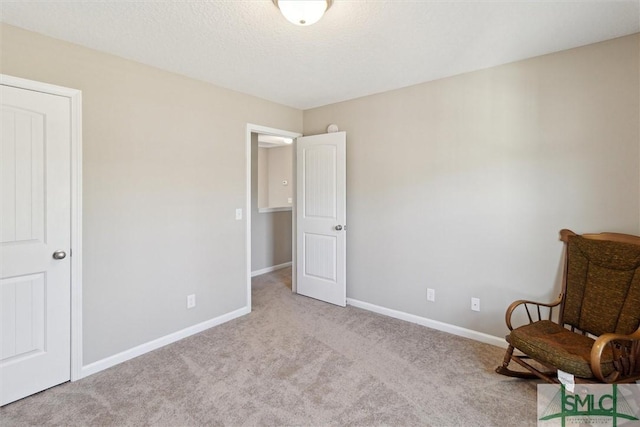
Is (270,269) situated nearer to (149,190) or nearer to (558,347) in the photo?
(149,190)

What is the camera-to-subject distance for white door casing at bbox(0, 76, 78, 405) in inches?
76.4

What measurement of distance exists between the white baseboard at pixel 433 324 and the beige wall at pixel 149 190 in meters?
1.39

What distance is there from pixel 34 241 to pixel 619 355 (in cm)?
361

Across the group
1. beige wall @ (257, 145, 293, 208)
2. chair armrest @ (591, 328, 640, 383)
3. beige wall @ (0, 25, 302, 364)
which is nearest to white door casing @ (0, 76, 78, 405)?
beige wall @ (0, 25, 302, 364)

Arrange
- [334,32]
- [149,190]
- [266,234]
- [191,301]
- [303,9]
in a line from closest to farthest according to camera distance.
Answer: [303,9] → [334,32] → [149,190] → [191,301] → [266,234]

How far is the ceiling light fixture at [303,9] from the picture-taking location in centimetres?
158

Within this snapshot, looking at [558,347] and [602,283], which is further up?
[602,283]

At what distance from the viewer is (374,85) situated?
3.08 metres

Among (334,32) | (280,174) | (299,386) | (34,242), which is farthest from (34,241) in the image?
(280,174)

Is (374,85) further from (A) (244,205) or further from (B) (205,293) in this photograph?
(B) (205,293)

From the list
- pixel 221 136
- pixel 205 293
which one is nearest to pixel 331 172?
pixel 221 136

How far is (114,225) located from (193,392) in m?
1.38

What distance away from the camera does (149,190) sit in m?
2.58

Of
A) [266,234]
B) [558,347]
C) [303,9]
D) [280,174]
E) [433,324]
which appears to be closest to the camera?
[303,9]
